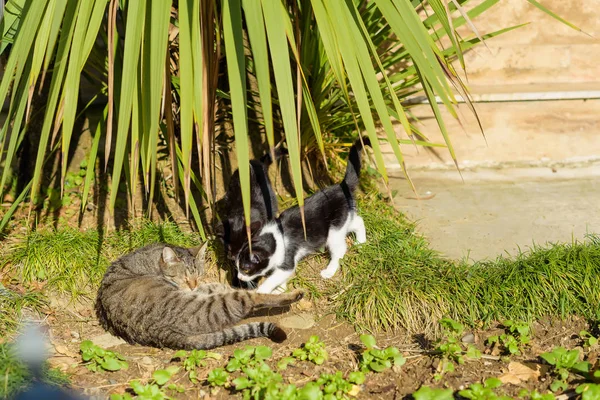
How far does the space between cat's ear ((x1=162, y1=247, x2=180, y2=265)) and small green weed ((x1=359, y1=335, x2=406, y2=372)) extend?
1.06 m

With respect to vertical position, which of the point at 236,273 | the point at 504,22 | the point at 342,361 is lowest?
the point at 342,361

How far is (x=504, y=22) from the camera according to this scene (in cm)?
493

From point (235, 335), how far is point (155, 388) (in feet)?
2.01

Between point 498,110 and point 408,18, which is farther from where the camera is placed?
point 498,110

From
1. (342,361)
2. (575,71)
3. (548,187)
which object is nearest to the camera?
(342,361)

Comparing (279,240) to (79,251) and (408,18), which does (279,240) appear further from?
(408,18)

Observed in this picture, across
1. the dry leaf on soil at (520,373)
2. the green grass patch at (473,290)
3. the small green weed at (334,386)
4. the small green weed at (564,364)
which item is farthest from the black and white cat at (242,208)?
the small green weed at (564,364)

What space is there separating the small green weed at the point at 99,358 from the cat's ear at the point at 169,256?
589 millimetres

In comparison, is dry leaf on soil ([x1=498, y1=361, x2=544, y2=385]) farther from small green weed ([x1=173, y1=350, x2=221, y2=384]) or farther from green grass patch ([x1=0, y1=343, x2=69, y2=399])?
green grass patch ([x1=0, y1=343, x2=69, y2=399])

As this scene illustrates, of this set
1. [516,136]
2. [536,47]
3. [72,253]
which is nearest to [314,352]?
[72,253]

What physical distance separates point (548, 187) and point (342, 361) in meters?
2.21

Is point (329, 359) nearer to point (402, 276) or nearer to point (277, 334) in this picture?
point (277, 334)

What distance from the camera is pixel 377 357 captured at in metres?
2.99

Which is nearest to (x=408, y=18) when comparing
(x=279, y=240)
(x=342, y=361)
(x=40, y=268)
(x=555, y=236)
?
(x=279, y=240)
